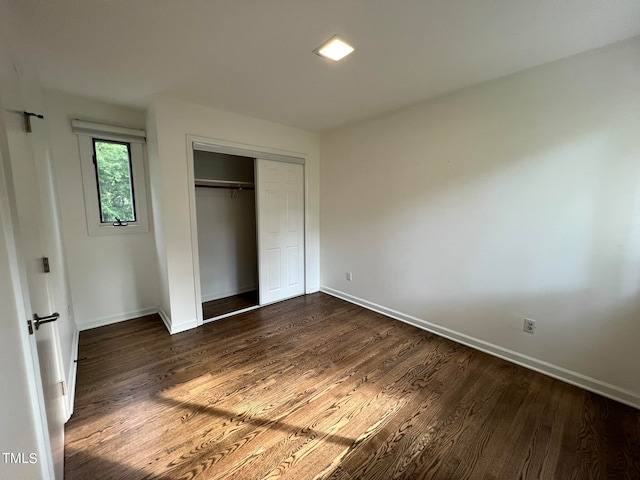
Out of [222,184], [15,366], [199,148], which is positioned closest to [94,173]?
[199,148]

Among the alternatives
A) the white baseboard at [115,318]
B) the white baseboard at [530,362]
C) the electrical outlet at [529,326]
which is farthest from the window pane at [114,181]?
the electrical outlet at [529,326]

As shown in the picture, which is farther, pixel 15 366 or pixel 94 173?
pixel 94 173

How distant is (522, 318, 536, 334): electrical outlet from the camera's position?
225 centimetres

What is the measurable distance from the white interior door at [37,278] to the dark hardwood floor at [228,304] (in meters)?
1.76

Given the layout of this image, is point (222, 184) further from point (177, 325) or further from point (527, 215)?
point (527, 215)

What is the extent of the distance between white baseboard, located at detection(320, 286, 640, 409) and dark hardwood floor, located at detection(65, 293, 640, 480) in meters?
0.07

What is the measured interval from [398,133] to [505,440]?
9.35 feet

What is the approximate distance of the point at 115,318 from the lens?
10.3 ft

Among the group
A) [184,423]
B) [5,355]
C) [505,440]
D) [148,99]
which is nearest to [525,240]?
[505,440]

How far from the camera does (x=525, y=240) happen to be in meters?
Answer: 2.24

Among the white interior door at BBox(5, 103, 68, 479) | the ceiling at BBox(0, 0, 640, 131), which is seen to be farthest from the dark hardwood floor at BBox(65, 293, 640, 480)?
the ceiling at BBox(0, 0, 640, 131)

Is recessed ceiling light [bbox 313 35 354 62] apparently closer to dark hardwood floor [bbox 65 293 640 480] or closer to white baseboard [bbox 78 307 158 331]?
dark hardwood floor [bbox 65 293 640 480]

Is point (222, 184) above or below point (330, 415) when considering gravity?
above

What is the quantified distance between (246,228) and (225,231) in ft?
1.14
